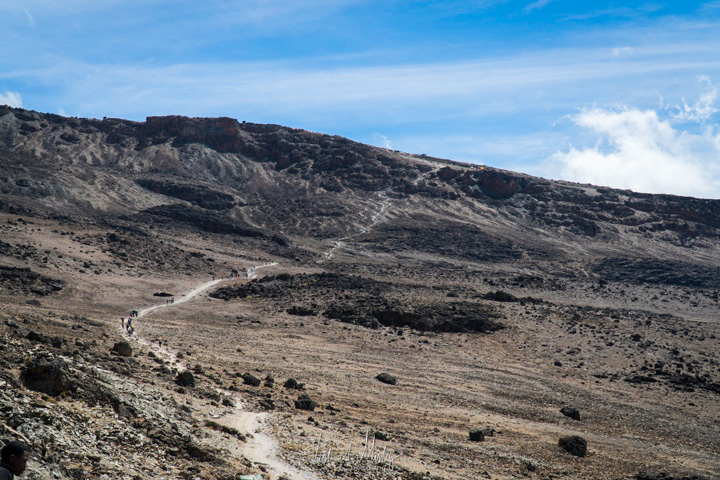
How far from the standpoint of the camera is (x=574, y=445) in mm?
17625

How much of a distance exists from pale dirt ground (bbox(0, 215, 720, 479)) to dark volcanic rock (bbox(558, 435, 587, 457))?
0.43 metres

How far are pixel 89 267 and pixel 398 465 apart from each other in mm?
41030

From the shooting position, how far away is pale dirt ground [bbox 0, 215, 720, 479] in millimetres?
15336

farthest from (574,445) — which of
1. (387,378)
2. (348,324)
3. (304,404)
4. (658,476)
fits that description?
(348,324)

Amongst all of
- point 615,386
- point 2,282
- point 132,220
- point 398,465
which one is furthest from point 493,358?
point 132,220

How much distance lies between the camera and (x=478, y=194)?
4702 inches

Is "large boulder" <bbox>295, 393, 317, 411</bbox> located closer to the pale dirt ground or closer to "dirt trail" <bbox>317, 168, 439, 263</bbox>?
the pale dirt ground

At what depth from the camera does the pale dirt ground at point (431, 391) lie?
50.3 feet

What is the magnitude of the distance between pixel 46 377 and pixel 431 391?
17035mm

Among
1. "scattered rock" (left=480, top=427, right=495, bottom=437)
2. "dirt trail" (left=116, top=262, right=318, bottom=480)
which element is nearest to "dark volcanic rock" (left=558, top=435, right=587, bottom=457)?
"scattered rock" (left=480, top=427, right=495, bottom=437)

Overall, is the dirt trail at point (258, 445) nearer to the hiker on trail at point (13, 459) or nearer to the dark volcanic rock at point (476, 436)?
the hiker on trail at point (13, 459)

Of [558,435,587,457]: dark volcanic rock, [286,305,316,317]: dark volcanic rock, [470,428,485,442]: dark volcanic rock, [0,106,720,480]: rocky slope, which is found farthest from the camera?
[286,305,316,317]: dark volcanic rock

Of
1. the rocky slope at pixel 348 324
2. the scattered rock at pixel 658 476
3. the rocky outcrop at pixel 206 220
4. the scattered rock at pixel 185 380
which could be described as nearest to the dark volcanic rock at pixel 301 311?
the rocky slope at pixel 348 324

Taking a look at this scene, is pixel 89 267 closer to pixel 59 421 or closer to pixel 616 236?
pixel 59 421
